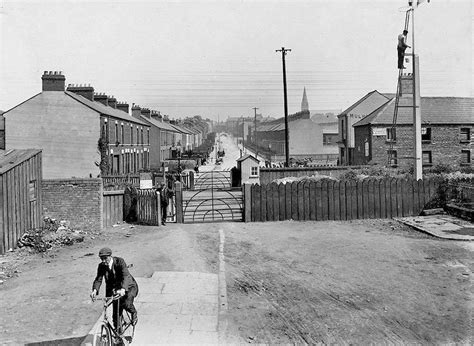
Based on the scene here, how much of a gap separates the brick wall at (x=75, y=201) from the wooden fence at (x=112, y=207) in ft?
2.22

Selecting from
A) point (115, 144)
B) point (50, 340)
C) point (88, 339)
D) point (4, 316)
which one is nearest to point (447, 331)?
point (88, 339)

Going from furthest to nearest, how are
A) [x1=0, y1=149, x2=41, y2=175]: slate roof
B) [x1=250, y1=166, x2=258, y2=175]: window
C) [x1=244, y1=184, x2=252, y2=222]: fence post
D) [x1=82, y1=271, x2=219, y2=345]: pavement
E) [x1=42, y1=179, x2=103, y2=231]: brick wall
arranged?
1. [x1=250, y1=166, x2=258, y2=175]: window
2. [x1=244, y1=184, x2=252, y2=222]: fence post
3. [x1=42, y1=179, x2=103, y2=231]: brick wall
4. [x1=0, y1=149, x2=41, y2=175]: slate roof
5. [x1=82, y1=271, x2=219, y2=345]: pavement

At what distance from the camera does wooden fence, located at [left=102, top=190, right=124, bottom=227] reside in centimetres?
1738

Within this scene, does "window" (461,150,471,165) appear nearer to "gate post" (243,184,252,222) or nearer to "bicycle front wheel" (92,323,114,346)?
"gate post" (243,184,252,222)

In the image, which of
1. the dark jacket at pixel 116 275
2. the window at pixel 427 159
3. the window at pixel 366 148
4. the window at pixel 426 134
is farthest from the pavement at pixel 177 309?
the window at pixel 426 134

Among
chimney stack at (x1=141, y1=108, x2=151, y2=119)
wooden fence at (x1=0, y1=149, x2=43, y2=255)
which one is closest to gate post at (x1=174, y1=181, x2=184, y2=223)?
wooden fence at (x1=0, y1=149, x2=43, y2=255)

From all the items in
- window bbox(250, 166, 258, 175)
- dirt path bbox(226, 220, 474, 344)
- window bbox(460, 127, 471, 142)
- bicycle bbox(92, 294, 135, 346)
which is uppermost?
window bbox(460, 127, 471, 142)

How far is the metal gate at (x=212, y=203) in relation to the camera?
19500 millimetres

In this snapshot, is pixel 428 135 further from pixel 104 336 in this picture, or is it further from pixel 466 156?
pixel 104 336

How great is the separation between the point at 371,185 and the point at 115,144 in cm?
2113

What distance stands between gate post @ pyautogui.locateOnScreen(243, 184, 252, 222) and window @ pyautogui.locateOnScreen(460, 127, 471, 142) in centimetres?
3011

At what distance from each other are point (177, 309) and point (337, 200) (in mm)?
11705

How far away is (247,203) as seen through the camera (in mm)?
18453

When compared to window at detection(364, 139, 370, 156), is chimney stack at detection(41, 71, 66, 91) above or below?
above
